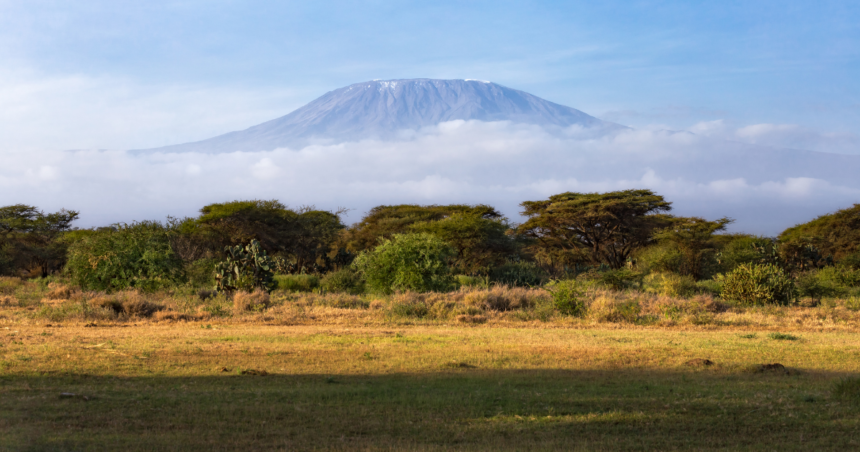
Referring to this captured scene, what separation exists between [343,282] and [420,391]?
20.4m

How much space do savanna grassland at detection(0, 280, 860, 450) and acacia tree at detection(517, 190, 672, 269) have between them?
27.2 m

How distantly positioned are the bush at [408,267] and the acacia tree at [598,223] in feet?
71.6

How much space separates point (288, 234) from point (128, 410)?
3526 centimetres

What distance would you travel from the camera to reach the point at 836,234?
136 feet

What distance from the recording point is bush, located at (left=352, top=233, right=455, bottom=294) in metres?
23.7

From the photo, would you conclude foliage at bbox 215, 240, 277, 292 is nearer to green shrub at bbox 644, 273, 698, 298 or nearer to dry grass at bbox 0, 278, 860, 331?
dry grass at bbox 0, 278, 860, 331

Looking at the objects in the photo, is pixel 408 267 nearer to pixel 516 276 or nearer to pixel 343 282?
pixel 343 282

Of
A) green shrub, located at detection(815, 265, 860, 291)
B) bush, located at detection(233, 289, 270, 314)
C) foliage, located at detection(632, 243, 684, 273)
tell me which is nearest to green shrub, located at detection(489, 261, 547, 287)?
foliage, located at detection(632, 243, 684, 273)

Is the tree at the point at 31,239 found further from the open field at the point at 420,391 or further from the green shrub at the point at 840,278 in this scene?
the green shrub at the point at 840,278

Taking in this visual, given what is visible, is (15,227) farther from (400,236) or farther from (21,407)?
(21,407)

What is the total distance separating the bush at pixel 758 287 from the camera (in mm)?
20766

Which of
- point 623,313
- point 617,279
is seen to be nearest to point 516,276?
point 617,279

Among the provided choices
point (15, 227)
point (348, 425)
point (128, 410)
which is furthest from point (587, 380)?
point (15, 227)

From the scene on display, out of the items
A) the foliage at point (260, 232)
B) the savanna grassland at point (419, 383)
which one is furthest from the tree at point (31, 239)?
the savanna grassland at point (419, 383)
